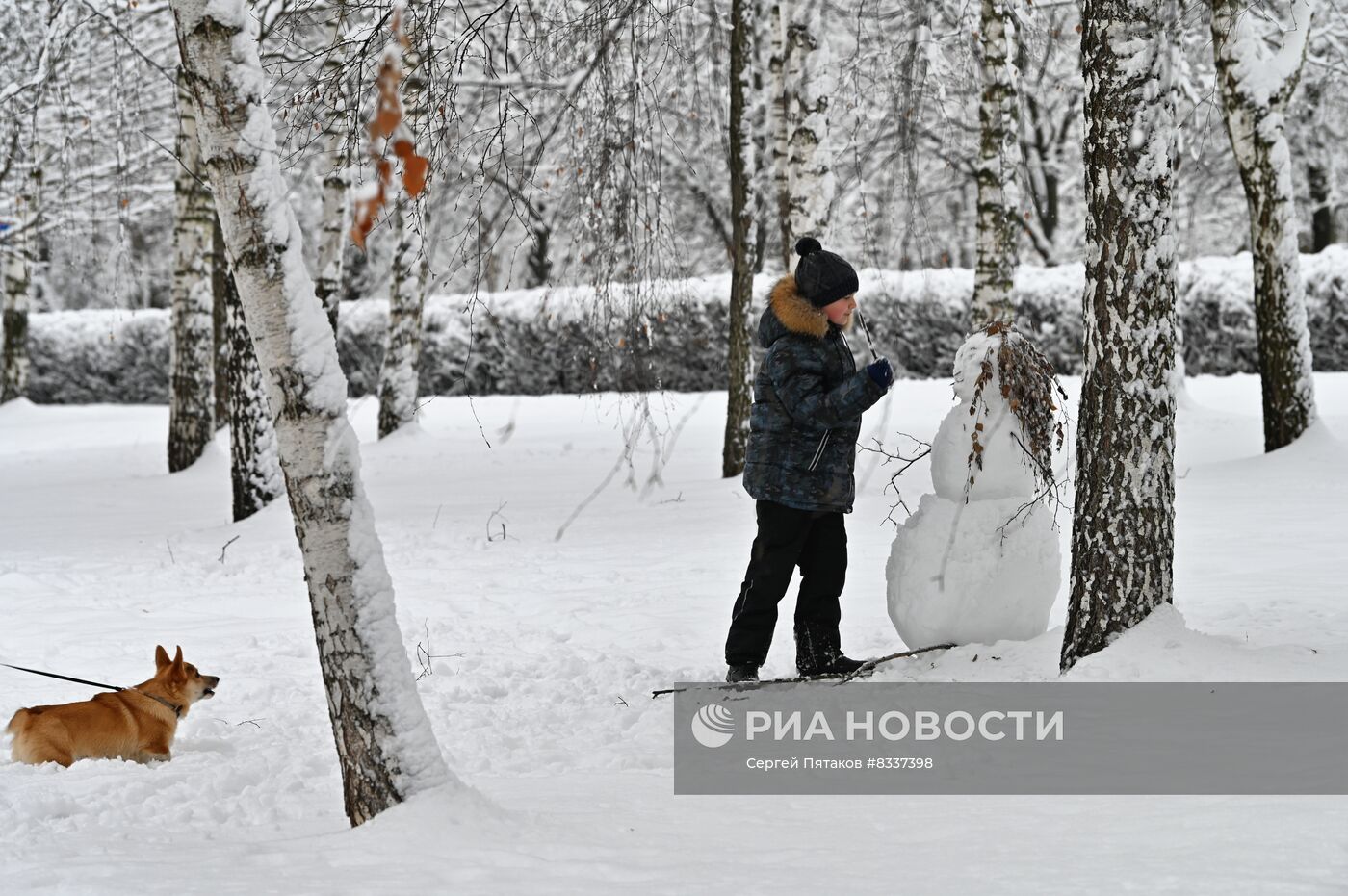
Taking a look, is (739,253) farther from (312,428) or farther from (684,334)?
(312,428)

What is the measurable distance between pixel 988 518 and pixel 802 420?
853mm

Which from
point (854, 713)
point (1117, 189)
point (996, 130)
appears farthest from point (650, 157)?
point (996, 130)

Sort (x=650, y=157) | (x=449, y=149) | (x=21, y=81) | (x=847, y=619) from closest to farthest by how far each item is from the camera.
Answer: (x=449, y=149) < (x=650, y=157) < (x=847, y=619) < (x=21, y=81)

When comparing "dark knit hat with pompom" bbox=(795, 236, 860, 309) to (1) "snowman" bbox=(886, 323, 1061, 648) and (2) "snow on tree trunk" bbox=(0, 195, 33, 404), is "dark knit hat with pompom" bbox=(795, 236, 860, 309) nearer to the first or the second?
(1) "snowman" bbox=(886, 323, 1061, 648)

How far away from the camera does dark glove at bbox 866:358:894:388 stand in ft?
14.2

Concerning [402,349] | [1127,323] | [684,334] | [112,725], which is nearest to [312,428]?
[112,725]

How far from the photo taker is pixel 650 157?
4.75 metres

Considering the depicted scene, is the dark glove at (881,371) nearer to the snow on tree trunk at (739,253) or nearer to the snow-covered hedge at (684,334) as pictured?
the snow on tree trunk at (739,253)

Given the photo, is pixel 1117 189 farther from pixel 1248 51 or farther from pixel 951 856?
pixel 1248 51

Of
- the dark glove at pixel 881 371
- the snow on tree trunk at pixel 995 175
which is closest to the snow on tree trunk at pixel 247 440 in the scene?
the snow on tree trunk at pixel 995 175

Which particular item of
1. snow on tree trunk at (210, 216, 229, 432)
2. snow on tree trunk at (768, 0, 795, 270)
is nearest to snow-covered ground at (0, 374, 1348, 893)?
snow on tree trunk at (210, 216, 229, 432)

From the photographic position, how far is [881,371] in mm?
4352

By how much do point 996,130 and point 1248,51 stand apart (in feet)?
6.13

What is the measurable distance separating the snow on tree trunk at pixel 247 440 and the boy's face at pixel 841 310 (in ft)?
21.0
